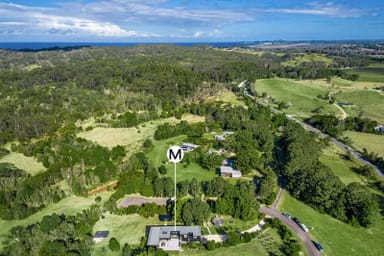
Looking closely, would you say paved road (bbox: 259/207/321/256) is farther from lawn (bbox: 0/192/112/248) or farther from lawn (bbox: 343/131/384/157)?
lawn (bbox: 343/131/384/157)

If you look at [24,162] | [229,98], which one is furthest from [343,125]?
[24,162]

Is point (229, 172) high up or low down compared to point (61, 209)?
up

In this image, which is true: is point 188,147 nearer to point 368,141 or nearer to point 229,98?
point 368,141

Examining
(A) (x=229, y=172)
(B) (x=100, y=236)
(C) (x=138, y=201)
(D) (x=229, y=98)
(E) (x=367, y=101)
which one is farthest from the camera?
(D) (x=229, y=98)

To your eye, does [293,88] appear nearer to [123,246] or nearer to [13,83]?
[123,246]

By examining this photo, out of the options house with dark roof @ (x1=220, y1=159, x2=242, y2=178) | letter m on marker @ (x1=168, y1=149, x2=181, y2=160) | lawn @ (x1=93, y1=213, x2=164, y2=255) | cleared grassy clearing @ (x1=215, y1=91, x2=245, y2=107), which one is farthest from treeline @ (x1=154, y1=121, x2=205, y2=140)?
letter m on marker @ (x1=168, y1=149, x2=181, y2=160)

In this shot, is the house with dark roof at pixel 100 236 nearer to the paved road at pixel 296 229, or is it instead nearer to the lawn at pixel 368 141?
the paved road at pixel 296 229

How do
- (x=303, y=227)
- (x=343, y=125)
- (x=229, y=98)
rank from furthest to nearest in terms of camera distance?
(x=229, y=98) < (x=343, y=125) < (x=303, y=227)

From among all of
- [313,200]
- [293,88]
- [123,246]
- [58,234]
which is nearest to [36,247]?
[58,234]
